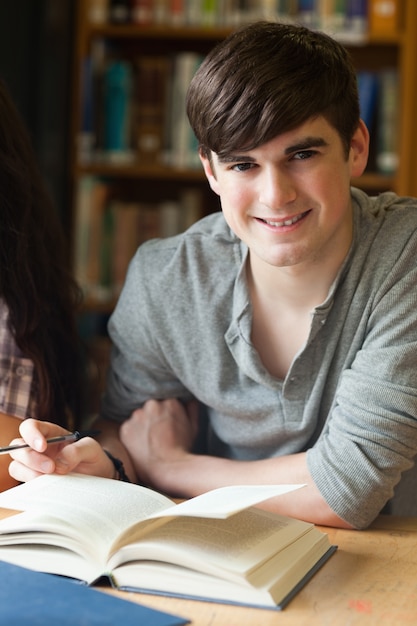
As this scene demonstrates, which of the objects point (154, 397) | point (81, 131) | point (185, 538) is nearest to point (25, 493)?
point (185, 538)

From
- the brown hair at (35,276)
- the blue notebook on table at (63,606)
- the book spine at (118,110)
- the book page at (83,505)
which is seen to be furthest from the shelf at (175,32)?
the blue notebook on table at (63,606)

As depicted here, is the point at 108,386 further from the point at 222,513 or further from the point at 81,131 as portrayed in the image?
the point at 81,131

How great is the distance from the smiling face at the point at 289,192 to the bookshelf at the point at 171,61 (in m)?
1.76

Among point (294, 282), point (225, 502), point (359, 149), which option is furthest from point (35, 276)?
point (225, 502)

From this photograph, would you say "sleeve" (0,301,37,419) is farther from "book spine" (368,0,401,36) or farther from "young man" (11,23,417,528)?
"book spine" (368,0,401,36)

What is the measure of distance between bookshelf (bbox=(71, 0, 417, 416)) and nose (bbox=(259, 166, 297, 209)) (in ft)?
5.96

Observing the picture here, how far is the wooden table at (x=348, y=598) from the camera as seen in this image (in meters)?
0.93

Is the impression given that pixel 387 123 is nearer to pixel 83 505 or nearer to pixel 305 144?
pixel 305 144

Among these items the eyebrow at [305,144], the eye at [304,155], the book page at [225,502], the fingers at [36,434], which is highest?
the eyebrow at [305,144]

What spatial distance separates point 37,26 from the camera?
3.11m

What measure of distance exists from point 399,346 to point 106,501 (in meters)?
0.47

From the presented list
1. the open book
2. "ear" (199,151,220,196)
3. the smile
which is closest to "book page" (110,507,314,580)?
the open book

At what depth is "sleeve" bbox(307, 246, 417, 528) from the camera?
1260 millimetres

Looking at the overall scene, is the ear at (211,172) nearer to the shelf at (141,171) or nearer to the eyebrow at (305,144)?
the eyebrow at (305,144)
